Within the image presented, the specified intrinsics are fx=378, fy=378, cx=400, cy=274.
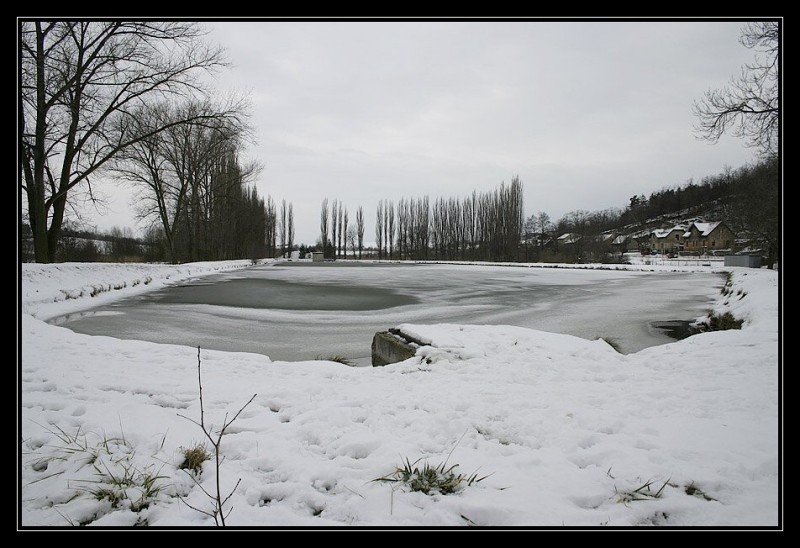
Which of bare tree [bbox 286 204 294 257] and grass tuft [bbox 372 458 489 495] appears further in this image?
bare tree [bbox 286 204 294 257]

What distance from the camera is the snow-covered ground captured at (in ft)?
5.90

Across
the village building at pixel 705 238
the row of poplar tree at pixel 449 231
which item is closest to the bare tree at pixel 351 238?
the row of poplar tree at pixel 449 231

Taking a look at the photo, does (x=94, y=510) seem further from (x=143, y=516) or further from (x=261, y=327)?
(x=261, y=327)

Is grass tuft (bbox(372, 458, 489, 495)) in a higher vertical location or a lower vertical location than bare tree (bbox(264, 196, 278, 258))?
lower

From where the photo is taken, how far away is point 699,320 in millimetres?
9062

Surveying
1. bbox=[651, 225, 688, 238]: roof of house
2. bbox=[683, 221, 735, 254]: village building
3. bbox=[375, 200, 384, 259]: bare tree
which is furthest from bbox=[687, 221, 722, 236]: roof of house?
bbox=[375, 200, 384, 259]: bare tree

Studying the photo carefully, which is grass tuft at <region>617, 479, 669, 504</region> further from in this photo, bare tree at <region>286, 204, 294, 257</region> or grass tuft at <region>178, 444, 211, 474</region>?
bare tree at <region>286, 204, 294, 257</region>

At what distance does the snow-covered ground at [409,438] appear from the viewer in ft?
5.90

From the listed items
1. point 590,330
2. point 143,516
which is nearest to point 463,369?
point 143,516

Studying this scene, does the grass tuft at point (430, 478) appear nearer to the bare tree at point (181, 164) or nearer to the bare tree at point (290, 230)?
the bare tree at point (181, 164)

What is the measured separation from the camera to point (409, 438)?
8.60 feet

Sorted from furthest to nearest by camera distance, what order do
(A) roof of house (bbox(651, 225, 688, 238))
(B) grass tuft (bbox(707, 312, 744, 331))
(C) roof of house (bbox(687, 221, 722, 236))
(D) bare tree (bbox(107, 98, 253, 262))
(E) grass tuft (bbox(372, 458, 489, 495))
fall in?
1. (A) roof of house (bbox(651, 225, 688, 238))
2. (C) roof of house (bbox(687, 221, 722, 236))
3. (D) bare tree (bbox(107, 98, 253, 262))
4. (B) grass tuft (bbox(707, 312, 744, 331))
5. (E) grass tuft (bbox(372, 458, 489, 495))

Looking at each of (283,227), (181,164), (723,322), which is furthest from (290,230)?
(723,322)
